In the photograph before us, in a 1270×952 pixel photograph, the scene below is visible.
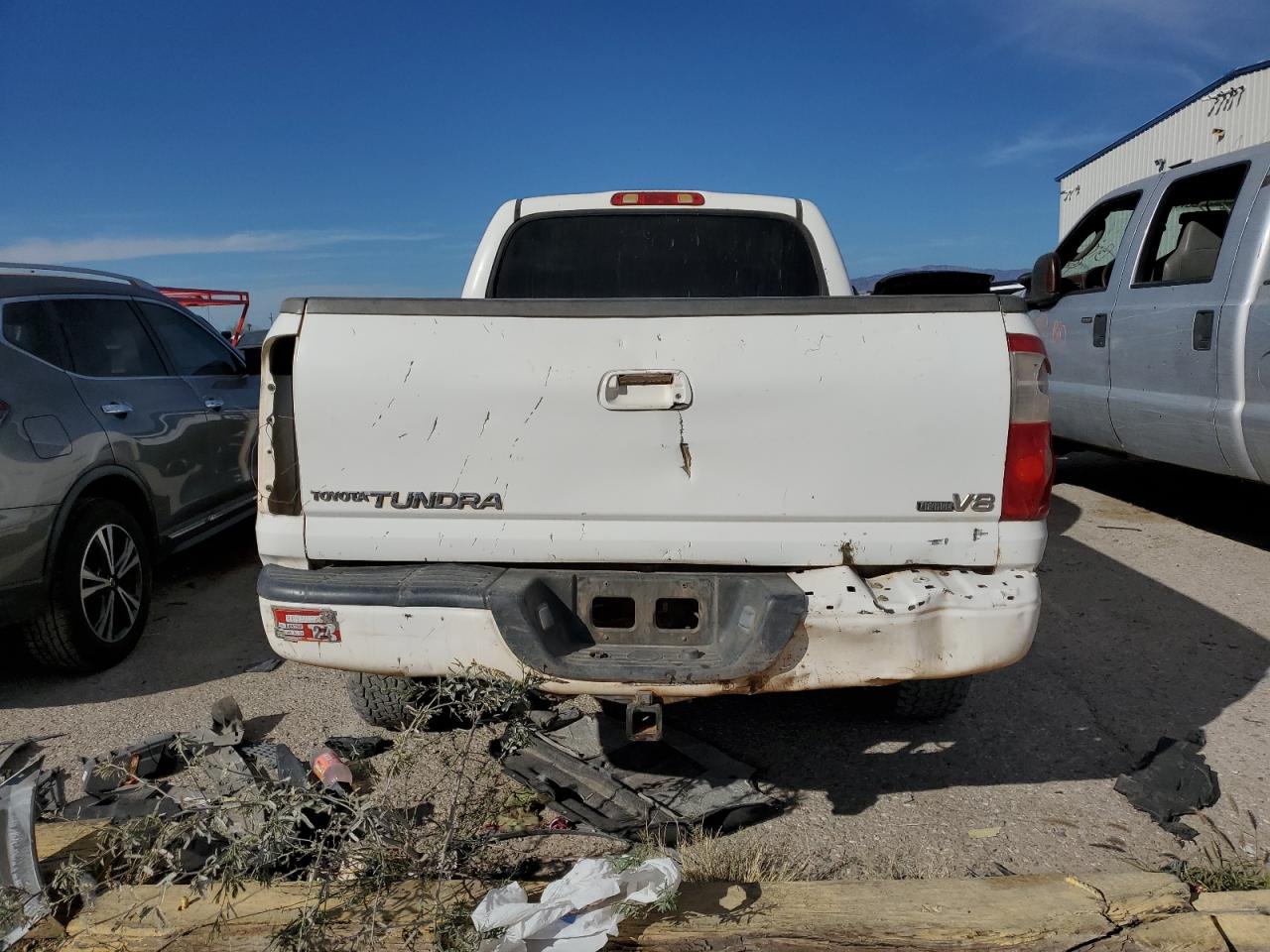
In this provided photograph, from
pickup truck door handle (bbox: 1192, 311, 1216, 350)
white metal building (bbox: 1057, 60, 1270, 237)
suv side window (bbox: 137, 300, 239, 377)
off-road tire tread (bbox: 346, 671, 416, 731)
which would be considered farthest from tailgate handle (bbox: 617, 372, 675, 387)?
white metal building (bbox: 1057, 60, 1270, 237)

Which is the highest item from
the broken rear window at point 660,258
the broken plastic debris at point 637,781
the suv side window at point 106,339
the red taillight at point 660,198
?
the red taillight at point 660,198

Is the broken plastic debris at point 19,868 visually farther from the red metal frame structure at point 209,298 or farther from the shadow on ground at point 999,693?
the red metal frame structure at point 209,298

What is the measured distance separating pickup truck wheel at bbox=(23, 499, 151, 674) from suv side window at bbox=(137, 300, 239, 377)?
1.23 metres

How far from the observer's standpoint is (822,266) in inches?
175

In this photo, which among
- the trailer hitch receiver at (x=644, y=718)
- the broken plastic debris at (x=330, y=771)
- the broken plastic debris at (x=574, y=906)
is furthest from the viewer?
the broken plastic debris at (x=330, y=771)

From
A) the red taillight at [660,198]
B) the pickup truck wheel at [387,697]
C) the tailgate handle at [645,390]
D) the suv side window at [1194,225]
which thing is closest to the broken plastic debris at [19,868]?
the pickup truck wheel at [387,697]

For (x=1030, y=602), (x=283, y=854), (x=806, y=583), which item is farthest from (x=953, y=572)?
(x=283, y=854)

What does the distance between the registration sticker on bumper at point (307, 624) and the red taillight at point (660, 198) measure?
2.65 m

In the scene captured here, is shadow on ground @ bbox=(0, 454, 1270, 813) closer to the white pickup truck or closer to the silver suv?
the silver suv

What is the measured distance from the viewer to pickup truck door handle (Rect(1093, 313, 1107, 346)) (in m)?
6.61

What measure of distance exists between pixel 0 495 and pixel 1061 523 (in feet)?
20.9

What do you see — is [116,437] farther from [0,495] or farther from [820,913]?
[820,913]

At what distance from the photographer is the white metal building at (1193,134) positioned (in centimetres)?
1381

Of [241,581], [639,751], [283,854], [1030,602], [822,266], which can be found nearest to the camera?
[283,854]
